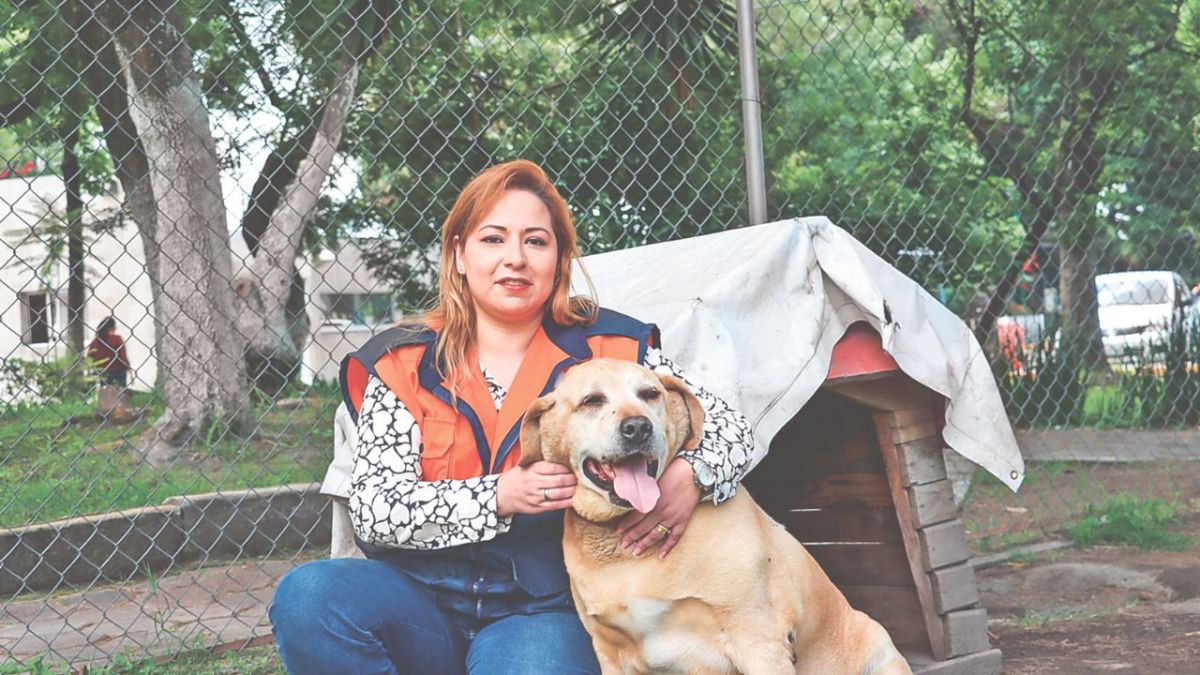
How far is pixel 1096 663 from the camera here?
3.50m

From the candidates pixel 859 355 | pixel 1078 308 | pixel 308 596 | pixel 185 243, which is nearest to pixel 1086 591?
pixel 859 355


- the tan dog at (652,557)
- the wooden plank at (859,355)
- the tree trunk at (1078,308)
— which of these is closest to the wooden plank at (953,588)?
the wooden plank at (859,355)

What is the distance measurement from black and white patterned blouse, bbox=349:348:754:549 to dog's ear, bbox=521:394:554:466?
0.24 feet

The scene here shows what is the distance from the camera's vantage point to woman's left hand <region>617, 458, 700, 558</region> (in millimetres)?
2260

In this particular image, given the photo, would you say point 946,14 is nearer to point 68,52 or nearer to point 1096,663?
point 1096,663

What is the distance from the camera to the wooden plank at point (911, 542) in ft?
10.5

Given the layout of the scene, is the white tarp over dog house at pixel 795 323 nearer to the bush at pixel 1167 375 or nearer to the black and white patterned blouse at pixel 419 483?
the black and white patterned blouse at pixel 419 483

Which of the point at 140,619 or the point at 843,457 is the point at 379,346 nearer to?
the point at 843,457

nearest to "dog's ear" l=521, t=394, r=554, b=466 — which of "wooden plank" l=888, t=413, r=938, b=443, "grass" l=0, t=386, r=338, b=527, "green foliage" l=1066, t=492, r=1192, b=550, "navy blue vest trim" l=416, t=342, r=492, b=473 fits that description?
"navy blue vest trim" l=416, t=342, r=492, b=473

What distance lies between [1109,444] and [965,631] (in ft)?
18.4

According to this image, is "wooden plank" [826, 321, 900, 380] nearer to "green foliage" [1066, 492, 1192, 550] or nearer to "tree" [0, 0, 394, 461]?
"green foliage" [1066, 492, 1192, 550]

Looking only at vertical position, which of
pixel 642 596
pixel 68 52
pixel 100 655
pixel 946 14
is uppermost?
pixel 946 14

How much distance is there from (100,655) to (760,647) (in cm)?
263

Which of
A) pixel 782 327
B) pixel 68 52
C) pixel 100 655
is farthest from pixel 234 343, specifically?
pixel 782 327
